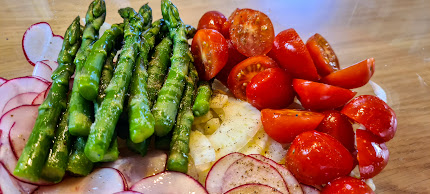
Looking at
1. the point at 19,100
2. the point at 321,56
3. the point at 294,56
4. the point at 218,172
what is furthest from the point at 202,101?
the point at 19,100

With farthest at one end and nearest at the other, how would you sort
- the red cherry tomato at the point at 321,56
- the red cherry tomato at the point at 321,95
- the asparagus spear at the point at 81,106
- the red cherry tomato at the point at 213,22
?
the red cherry tomato at the point at 213,22, the red cherry tomato at the point at 321,56, the red cherry tomato at the point at 321,95, the asparagus spear at the point at 81,106

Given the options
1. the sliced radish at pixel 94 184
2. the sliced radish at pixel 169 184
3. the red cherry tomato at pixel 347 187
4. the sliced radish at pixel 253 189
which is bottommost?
the red cherry tomato at pixel 347 187

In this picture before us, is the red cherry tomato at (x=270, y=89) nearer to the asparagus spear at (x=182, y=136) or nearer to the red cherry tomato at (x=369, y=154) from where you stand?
the asparagus spear at (x=182, y=136)

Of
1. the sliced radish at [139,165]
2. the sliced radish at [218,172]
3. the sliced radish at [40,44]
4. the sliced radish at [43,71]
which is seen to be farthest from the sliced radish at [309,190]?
the sliced radish at [40,44]

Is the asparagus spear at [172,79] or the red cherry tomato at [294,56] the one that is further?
the red cherry tomato at [294,56]

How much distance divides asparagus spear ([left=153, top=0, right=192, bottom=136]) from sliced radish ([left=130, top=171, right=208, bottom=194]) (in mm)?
250

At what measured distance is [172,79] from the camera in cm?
223

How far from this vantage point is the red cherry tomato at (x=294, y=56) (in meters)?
2.42

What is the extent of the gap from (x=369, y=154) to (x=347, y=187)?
0.86ft

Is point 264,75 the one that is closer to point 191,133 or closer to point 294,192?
point 191,133

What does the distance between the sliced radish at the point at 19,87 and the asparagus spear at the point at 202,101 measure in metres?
1.03

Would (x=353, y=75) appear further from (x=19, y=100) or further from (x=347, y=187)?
(x=19, y=100)

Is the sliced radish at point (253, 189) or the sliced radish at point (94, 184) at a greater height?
the sliced radish at point (94, 184)

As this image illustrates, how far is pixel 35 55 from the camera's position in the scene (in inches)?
116
